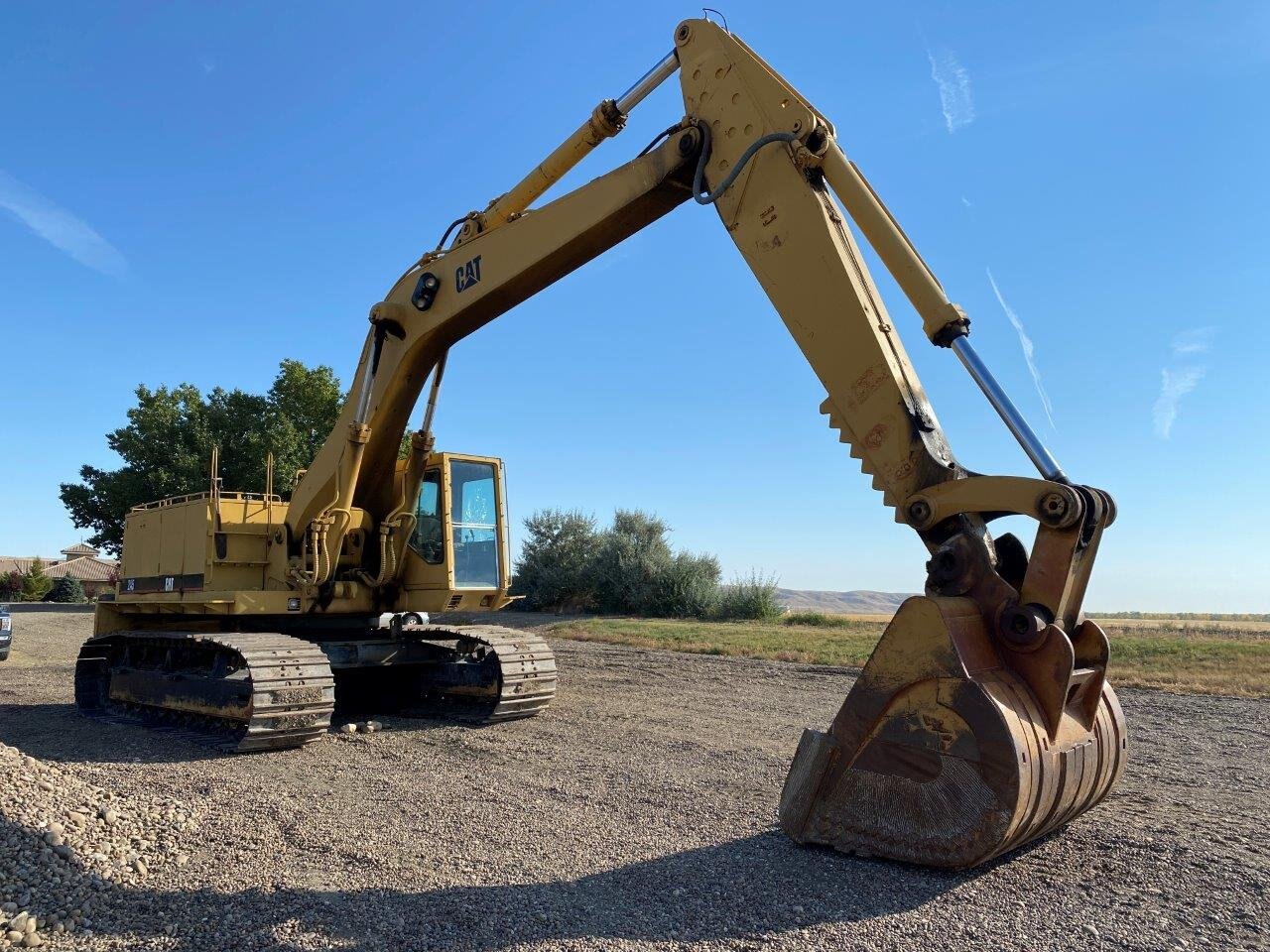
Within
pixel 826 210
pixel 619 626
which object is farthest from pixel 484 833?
pixel 619 626

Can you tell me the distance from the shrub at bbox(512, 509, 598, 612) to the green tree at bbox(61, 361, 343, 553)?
8829 mm

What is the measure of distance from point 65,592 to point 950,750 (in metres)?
49.9

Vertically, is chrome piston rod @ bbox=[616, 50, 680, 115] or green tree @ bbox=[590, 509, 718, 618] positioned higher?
chrome piston rod @ bbox=[616, 50, 680, 115]

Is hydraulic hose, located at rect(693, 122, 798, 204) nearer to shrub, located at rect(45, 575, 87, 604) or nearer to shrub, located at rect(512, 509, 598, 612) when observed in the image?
shrub, located at rect(512, 509, 598, 612)

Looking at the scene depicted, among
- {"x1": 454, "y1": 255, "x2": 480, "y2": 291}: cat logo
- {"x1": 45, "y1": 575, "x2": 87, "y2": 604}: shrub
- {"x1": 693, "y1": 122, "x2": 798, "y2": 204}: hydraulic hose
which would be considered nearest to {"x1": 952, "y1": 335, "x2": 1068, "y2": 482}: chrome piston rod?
{"x1": 693, "y1": 122, "x2": 798, "y2": 204}: hydraulic hose

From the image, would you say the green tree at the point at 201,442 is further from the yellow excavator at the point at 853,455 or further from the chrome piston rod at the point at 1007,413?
the chrome piston rod at the point at 1007,413

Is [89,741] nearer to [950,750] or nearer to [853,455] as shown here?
[853,455]

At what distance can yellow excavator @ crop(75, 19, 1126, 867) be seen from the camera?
456 cm

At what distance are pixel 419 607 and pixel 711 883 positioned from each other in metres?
5.79

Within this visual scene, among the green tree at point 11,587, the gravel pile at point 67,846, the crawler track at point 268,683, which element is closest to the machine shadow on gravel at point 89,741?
the crawler track at point 268,683

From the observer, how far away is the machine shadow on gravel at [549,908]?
13.3ft

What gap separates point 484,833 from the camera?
562 centimetres

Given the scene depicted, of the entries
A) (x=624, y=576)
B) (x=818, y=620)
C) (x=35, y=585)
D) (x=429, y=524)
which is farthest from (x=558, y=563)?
(x=35, y=585)

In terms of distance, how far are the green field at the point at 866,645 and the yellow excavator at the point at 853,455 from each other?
28.5 feet
